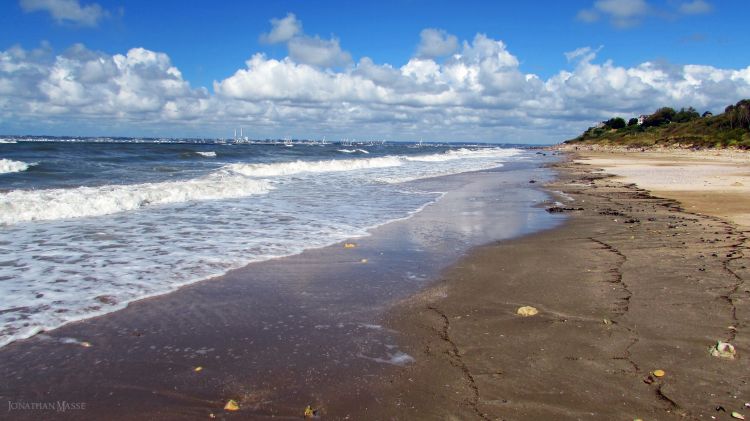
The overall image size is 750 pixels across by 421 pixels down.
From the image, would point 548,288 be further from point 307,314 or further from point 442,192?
point 442,192

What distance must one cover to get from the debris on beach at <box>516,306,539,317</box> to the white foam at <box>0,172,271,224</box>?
11.3 m

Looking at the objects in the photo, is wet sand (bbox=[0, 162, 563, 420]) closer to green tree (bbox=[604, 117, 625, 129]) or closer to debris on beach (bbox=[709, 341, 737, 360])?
debris on beach (bbox=[709, 341, 737, 360])

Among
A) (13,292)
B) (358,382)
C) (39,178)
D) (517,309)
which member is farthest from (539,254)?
(39,178)

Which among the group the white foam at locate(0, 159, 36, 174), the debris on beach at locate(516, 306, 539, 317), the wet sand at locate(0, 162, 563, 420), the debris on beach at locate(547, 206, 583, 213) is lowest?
the wet sand at locate(0, 162, 563, 420)

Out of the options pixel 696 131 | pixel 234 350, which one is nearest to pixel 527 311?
pixel 234 350

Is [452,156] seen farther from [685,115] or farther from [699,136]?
[685,115]

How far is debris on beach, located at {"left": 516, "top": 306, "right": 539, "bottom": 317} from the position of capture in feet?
17.8

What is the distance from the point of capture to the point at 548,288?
6.46 meters

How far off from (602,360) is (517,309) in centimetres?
142

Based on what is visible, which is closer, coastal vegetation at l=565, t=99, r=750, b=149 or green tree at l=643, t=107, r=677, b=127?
coastal vegetation at l=565, t=99, r=750, b=149

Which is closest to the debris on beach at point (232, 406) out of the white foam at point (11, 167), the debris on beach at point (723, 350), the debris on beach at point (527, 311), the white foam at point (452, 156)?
the debris on beach at point (527, 311)

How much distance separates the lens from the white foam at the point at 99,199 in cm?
1182

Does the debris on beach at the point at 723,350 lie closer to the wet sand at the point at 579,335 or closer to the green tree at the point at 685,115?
the wet sand at the point at 579,335


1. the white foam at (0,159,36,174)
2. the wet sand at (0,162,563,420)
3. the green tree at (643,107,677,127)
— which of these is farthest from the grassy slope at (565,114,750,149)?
the white foam at (0,159,36,174)
